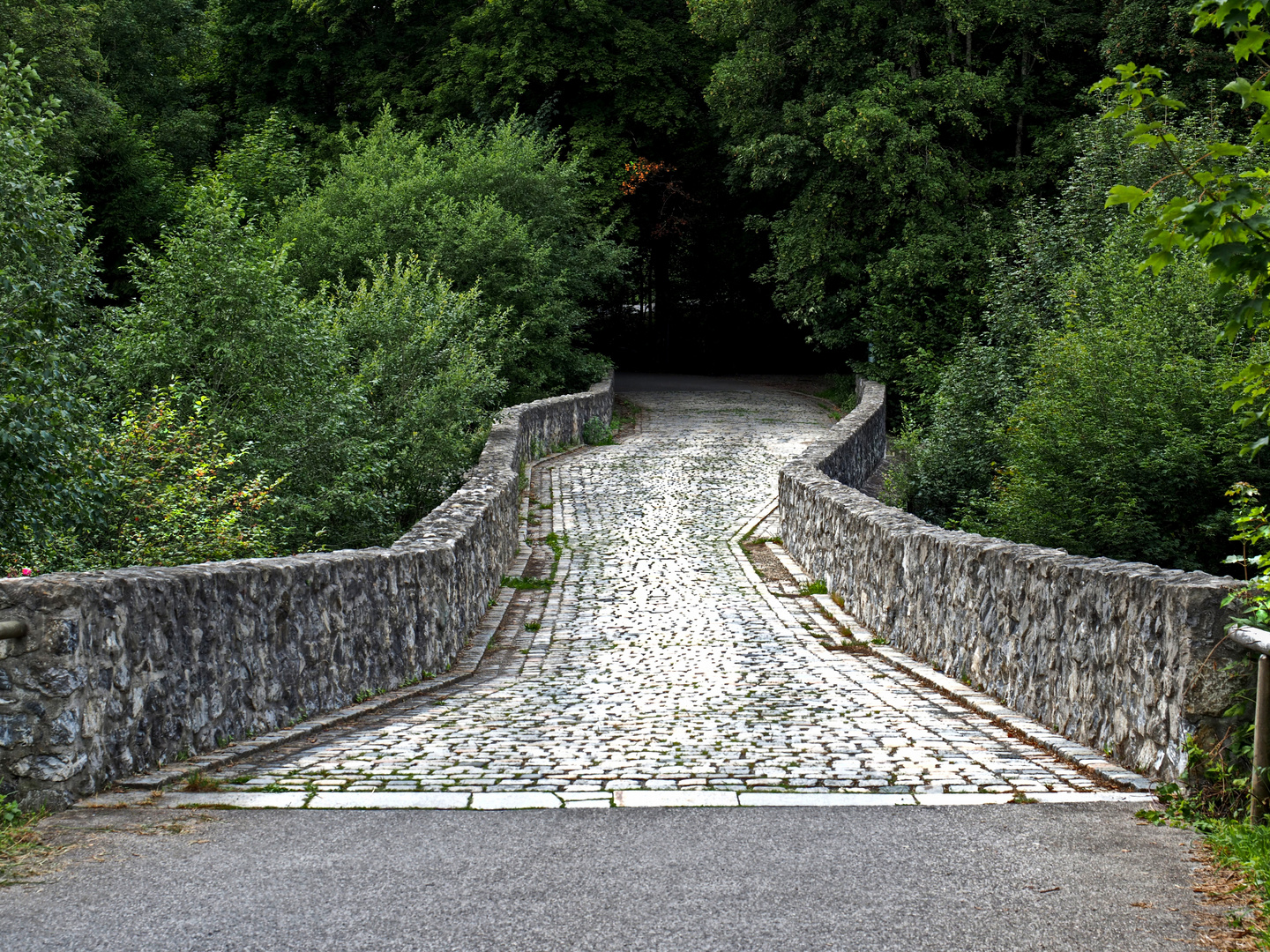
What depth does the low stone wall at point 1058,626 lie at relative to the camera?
18.7 ft

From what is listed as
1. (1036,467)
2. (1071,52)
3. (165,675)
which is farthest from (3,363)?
(1071,52)

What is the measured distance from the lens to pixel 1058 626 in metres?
7.34

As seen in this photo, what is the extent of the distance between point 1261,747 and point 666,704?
177 inches

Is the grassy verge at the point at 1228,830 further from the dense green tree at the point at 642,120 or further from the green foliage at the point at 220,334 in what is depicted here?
the dense green tree at the point at 642,120

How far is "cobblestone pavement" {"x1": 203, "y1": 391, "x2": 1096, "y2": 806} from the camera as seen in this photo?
6.43 m

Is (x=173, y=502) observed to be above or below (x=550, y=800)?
above

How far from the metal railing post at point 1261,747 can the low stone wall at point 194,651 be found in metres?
5.41

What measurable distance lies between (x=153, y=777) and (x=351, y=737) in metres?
1.68

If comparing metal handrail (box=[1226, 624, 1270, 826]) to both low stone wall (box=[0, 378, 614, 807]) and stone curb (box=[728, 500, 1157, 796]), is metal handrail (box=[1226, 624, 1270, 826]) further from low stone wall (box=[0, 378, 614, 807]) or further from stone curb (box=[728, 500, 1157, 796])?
low stone wall (box=[0, 378, 614, 807])

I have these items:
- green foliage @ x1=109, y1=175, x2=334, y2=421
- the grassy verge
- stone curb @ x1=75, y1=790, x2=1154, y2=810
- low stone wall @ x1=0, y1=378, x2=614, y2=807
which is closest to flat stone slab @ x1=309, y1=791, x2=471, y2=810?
stone curb @ x1=75, y1=790, x2=1154, y2=810

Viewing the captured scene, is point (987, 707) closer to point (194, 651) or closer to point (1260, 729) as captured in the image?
point (1260, 729)

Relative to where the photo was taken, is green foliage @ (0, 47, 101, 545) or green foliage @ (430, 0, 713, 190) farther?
green foliage @ (430, 0, 713, 190)

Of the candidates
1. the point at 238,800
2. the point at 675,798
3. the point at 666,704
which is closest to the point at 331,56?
the point at 666,704

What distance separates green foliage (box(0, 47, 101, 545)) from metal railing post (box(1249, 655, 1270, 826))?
765 centimetres
